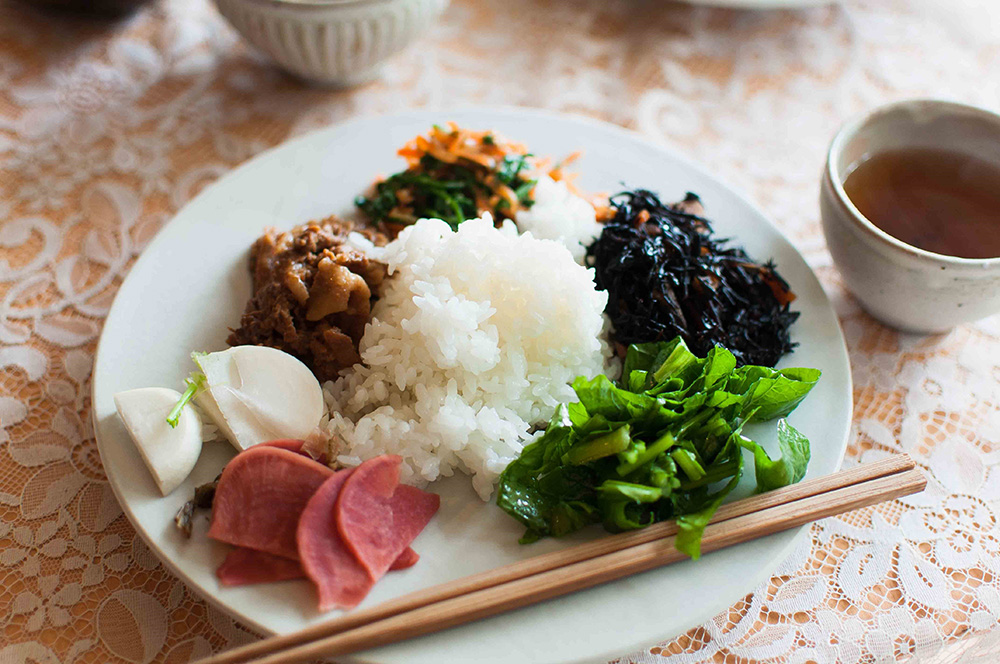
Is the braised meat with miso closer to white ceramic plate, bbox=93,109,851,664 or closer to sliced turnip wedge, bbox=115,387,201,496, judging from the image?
white ceramic plate, bbox=93,109,851,664

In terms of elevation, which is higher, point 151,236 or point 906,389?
point 151,236

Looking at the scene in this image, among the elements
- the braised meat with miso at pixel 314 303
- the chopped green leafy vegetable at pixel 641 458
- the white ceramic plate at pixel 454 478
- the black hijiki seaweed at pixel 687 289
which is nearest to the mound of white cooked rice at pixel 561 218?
the black hijiki seaweed at pixel 687 289

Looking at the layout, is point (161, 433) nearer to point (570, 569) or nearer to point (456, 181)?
point (570, 569)

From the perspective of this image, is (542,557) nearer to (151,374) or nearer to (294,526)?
(294,526)

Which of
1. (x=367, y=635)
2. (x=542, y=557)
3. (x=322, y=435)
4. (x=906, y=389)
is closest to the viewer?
(x=367, y=635)

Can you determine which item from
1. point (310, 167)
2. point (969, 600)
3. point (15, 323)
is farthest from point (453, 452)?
point (15, 323)

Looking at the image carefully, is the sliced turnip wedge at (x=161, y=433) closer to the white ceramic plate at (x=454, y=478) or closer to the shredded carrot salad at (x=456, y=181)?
the white ceramic plate at (x=454, y=478)

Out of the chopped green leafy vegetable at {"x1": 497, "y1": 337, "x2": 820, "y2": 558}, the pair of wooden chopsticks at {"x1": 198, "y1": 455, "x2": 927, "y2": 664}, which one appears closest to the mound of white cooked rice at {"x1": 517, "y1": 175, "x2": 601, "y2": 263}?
the chopped green leafy vegetable at {"x1": 497, "y1": 337, "x2": 820, "y2": 558}
